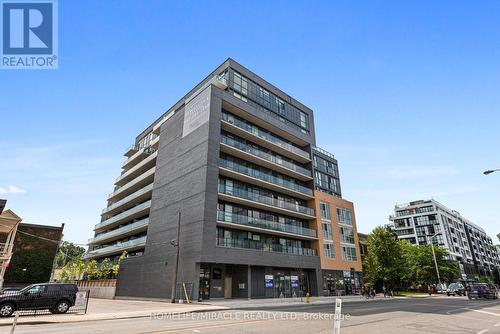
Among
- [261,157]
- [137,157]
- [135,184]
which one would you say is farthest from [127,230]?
[261,157]

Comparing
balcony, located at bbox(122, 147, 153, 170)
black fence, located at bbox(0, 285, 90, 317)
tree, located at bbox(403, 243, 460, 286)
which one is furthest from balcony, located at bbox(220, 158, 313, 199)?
tree, located at bbox(403, 243, 460, 286)

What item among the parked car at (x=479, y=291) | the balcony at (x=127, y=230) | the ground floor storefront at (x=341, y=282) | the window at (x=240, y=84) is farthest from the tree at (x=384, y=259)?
the balcony at (x=127, y=230)

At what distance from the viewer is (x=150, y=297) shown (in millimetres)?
36062

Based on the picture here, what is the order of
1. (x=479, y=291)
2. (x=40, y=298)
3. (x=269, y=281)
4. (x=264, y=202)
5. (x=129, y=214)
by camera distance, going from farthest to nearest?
(x=129, y=214)
(x=264, y=202)
(x=479, y=291)
(x=269, y=281)
(x=40, y=298)

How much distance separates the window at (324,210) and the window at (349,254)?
5778 mm

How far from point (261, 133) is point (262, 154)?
3.31m

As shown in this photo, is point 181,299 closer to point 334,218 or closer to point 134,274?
point 134,274

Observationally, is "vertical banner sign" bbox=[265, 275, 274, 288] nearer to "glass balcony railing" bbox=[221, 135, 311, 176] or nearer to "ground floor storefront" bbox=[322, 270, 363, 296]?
"ground floor storefront" bbox=[322, 270, 363, 296]

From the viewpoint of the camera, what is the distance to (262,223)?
38562 millimetres

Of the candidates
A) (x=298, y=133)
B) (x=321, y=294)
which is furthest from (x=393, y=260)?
(x=298, y=133)

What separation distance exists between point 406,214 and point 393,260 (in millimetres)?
67007

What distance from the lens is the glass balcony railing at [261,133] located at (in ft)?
133

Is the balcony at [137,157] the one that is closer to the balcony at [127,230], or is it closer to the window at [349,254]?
the balcony at [127,230]

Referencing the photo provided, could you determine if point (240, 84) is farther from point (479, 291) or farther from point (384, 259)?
point (479, 291)
